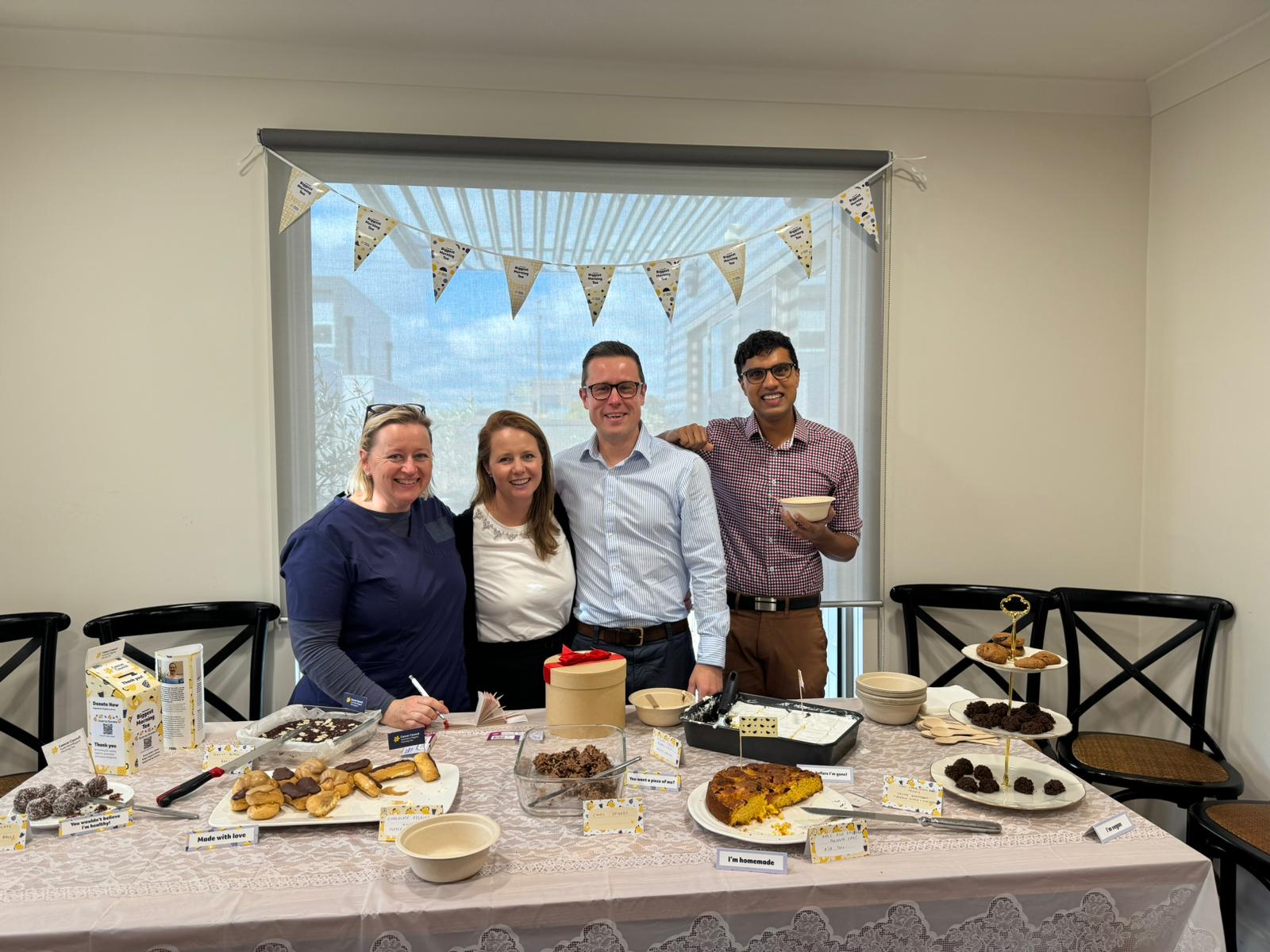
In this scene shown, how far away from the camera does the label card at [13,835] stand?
1.31 meters

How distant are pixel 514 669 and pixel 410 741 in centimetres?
57

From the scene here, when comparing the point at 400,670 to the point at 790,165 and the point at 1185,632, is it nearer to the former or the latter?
the point at 790,165

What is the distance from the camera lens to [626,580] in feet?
7.52

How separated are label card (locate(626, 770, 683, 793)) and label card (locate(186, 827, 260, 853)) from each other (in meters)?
0.66

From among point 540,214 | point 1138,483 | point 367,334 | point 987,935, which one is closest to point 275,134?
point 367,334

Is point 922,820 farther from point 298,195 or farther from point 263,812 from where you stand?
point 298,195

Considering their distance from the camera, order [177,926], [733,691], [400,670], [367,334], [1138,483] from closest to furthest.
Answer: [177,926]
[733,691]
[400,670]
[367,334]
[1138,483]

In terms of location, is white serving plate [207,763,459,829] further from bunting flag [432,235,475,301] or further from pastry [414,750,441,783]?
bunting flag [432,235,475,301]

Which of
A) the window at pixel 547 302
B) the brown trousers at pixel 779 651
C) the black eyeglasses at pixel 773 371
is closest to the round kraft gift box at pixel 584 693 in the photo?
the brown trousers at pixel 779 651

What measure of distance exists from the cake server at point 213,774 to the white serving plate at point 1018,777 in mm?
1317

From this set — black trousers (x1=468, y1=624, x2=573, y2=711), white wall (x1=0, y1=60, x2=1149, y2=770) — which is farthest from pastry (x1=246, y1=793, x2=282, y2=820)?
white wall (x1=0, y1=60, x2=1149, y2=770)

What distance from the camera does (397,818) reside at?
4.38 ft

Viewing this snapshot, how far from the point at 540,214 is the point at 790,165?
0.99 metres

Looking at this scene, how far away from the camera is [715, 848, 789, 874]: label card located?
4.10 feet
